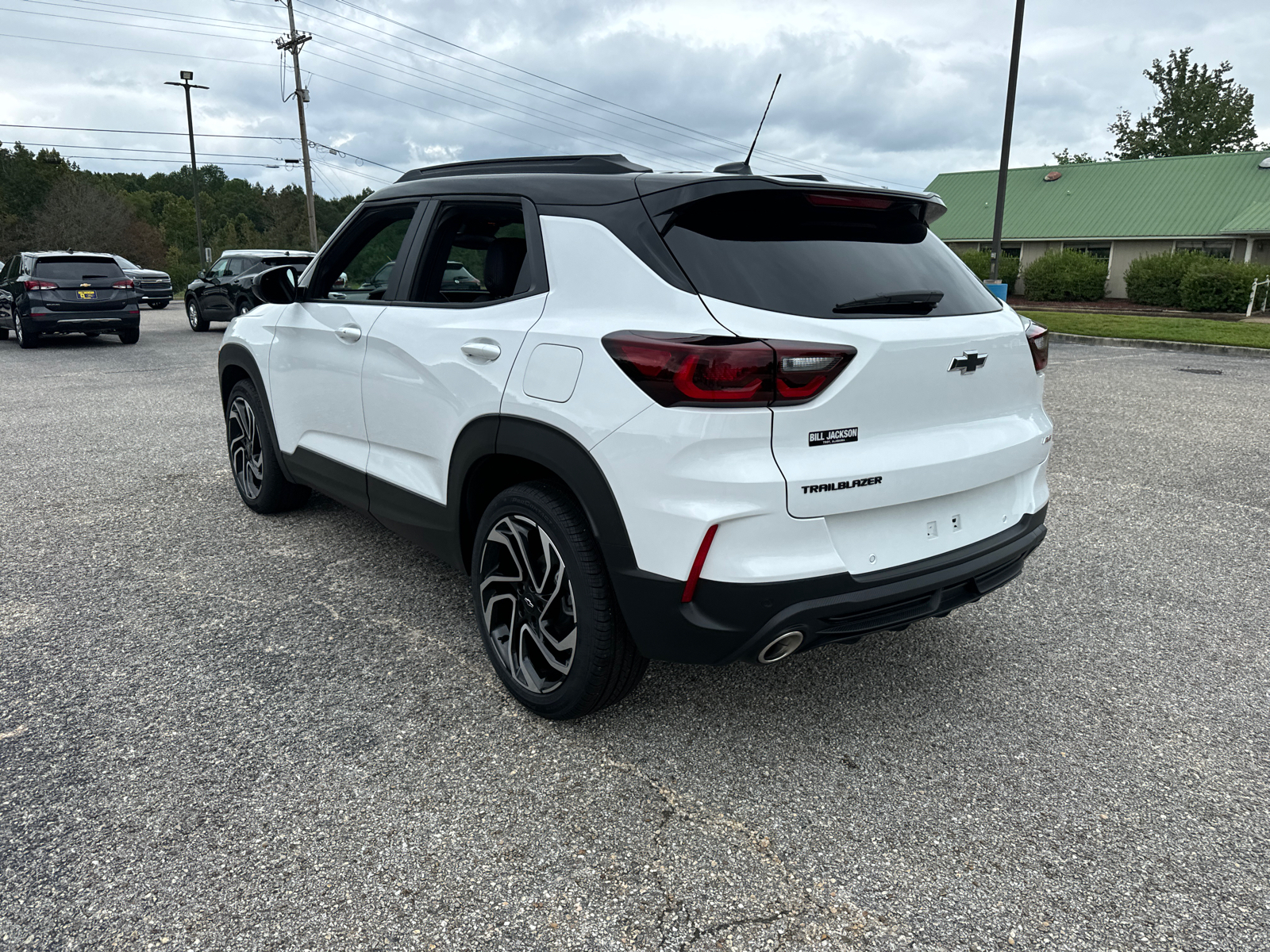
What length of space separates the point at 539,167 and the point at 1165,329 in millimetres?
19988

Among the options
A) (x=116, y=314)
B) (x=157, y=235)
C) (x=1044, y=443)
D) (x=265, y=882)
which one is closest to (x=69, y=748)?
(x=265, y=882)

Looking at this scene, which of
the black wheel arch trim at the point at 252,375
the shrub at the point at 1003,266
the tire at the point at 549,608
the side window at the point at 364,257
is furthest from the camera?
the shrub at the point at 1003,266

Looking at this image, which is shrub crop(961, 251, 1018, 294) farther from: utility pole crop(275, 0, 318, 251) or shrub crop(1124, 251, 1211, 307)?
utility pole crop(275, 0, 318, 251)

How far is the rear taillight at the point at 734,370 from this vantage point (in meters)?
2.36

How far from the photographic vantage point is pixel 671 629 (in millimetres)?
2518

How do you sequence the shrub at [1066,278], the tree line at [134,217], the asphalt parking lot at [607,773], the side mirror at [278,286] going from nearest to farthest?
the asphalt parking lot at [607,773] → the side mirror at [278,286] → the shrub at [1066,278] → the tree line at [134,217]

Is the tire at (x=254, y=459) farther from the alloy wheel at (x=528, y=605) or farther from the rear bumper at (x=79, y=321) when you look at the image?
the rear bumper at (x=79, y=321)

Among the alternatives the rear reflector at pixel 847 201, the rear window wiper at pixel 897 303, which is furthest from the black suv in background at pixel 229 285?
the rear window wiper at pixel 897 303

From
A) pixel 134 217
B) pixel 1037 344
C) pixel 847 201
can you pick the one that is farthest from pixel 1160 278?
pixel 134 217

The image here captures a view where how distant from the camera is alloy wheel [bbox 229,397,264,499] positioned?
205 inches

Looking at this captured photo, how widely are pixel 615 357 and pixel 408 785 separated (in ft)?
4.69

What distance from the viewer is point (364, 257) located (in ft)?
13.2

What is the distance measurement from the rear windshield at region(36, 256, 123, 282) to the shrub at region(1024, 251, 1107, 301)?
29680mm

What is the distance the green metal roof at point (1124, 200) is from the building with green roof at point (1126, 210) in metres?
0.04
